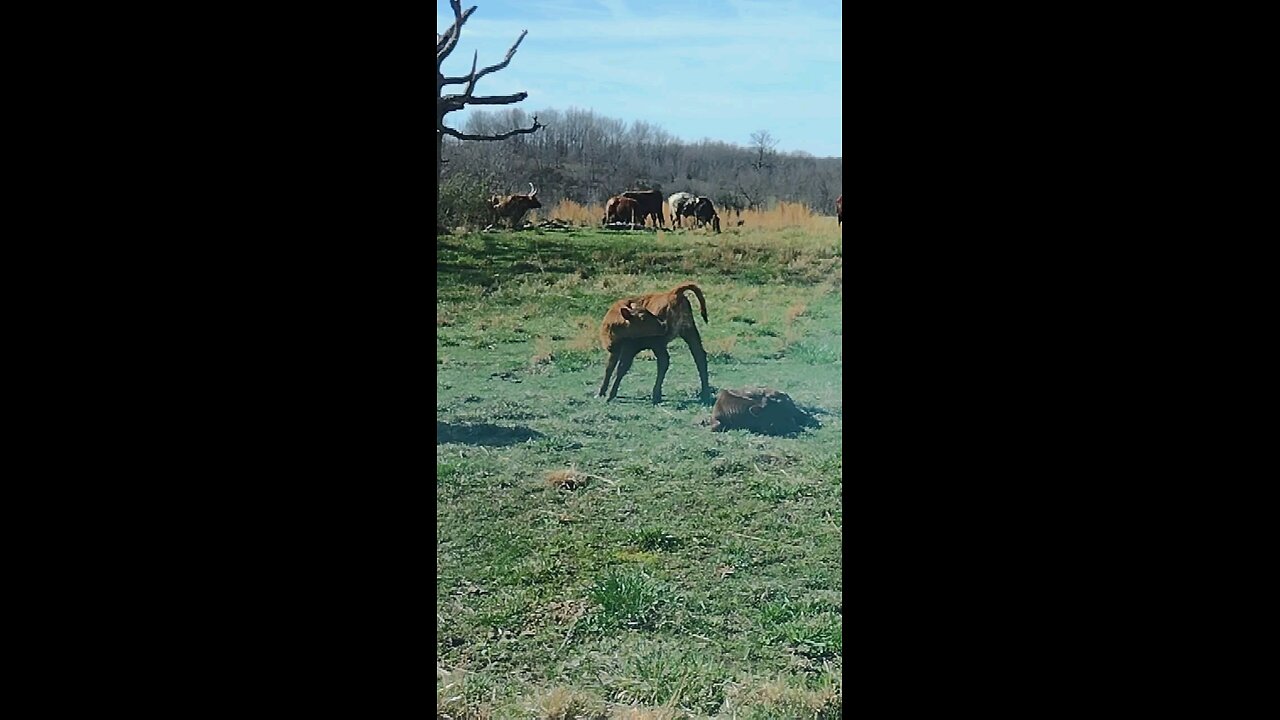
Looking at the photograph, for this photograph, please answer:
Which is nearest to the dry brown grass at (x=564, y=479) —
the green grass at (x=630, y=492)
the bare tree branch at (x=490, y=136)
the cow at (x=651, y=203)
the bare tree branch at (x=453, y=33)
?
the green grass at (x=630, y=492)

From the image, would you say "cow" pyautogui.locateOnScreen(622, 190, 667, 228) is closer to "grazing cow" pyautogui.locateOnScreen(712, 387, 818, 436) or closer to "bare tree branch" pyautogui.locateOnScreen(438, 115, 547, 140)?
"bare tree branch" pyautogui.locateOnScreen(438, 115, 547, 140)

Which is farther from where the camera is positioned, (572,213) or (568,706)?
(572,213)

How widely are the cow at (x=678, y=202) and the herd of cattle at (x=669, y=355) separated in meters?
0.10

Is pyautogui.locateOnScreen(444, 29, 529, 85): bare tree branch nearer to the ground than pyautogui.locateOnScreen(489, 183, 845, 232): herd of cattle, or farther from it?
farther from it

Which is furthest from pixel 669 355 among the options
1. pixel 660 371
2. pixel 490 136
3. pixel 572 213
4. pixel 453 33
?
pixel 453 33

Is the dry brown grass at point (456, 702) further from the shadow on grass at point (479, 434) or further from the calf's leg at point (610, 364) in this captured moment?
the calf's leg at point (610, 364)

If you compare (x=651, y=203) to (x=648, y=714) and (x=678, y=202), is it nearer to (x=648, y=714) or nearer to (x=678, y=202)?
(x=678, y=202)

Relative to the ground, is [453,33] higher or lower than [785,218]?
higher

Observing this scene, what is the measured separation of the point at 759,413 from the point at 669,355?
159 millimetres

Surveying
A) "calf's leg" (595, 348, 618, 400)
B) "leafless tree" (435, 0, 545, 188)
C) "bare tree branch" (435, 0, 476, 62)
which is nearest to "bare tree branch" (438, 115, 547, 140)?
"leafless tree" (435, 0, 545, 188)

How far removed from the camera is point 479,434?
1.55 meters

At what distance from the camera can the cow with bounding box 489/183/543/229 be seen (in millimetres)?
1581
